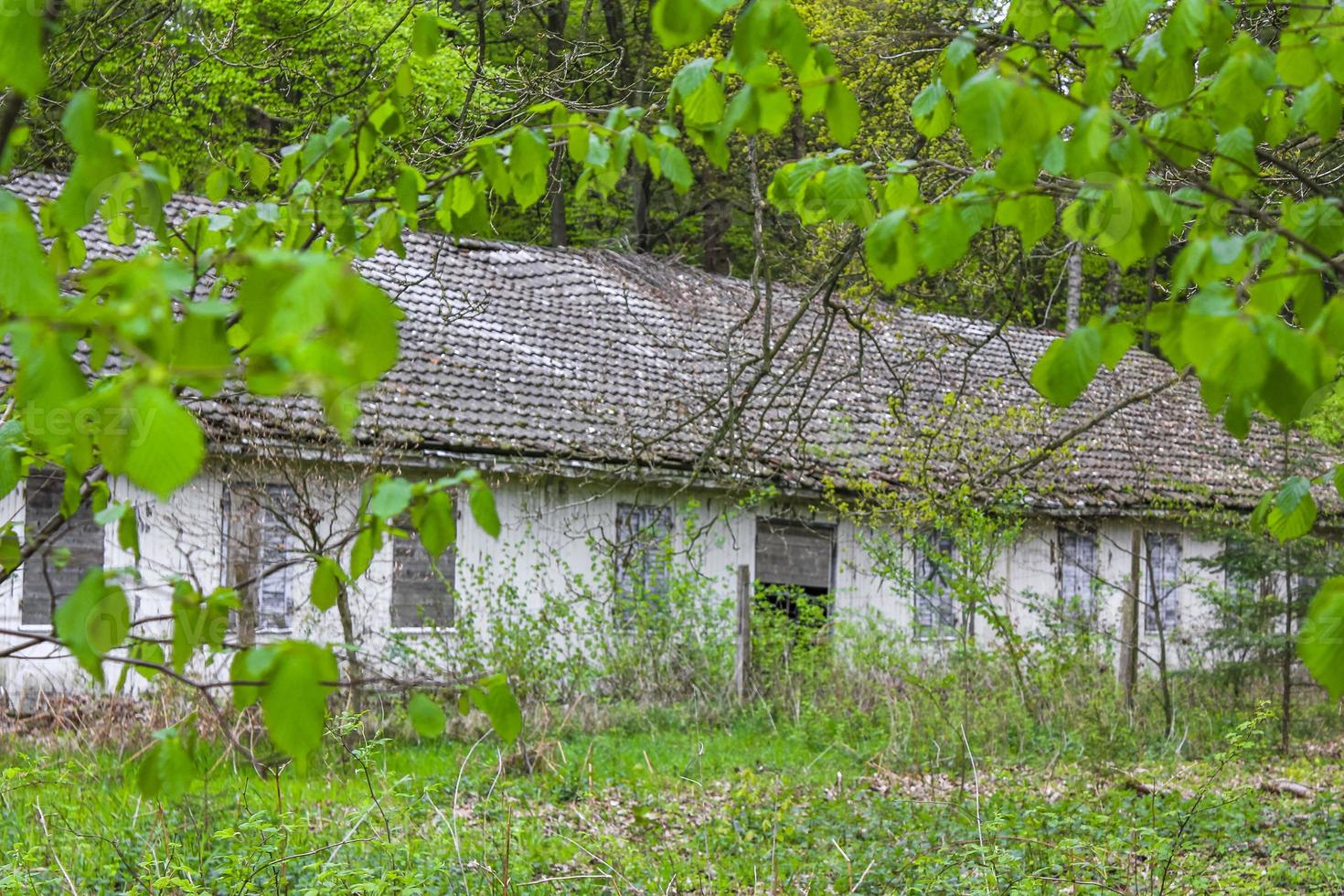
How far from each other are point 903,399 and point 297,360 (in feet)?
24.4

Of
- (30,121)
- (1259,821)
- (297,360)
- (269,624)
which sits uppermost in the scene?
(30,121)

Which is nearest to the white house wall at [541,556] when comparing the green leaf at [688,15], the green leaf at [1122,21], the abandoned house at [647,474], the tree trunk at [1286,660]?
the abandoned house at [647,474]

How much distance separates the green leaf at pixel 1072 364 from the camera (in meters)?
2.18

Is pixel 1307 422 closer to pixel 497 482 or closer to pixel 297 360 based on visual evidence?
pixel 497 482

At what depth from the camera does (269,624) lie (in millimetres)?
13789

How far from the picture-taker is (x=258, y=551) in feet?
38.5

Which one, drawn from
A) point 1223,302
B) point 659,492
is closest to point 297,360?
point 1223,302

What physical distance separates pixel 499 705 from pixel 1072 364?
1266 millimetres

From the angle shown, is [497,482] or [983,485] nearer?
[983,485]

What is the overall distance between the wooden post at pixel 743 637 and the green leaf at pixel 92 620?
11746mm

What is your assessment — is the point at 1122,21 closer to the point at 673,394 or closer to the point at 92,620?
the point at 92,620

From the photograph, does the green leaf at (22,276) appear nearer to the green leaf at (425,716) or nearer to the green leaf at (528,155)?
the green leaf at (425,716)

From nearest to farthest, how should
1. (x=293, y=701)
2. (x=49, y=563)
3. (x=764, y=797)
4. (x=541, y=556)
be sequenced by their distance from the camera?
(x=293, y=701) < (x=764, y=797) < (x=49, y=563) < (x=541, y=556)

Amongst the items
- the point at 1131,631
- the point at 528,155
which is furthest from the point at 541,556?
the point at 528,155
